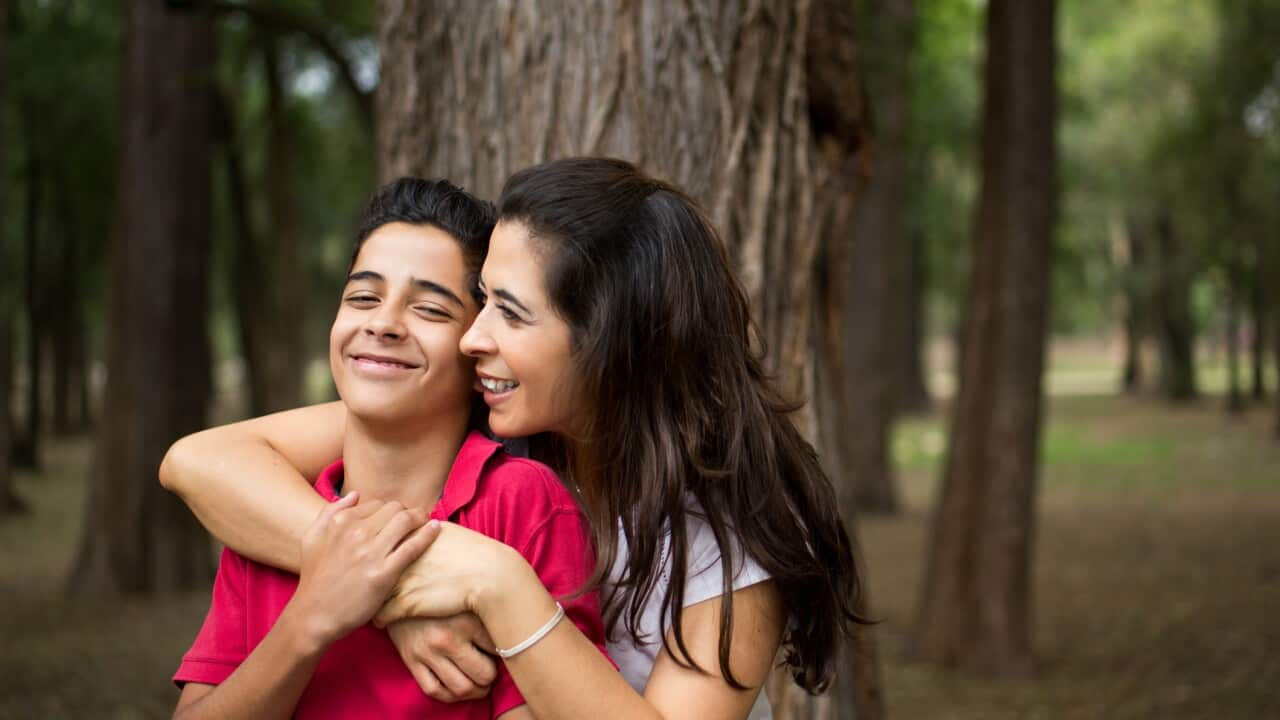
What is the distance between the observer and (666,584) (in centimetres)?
218

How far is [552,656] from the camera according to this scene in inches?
78.0

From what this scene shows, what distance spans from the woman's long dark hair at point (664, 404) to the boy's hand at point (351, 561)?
0.33 m

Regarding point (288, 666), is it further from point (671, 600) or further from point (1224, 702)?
point (1224, 702)

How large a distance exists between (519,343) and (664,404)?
281 mm

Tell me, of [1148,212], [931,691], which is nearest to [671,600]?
[931,691]

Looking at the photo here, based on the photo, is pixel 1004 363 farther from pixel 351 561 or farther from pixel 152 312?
pixel 152 312

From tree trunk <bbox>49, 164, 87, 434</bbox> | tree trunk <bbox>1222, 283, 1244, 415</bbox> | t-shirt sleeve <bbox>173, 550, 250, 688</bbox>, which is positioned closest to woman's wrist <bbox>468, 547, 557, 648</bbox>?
t-shirt sleeve <bbox>173, 550, 250, 688</bbox>

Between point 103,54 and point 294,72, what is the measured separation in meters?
2.23

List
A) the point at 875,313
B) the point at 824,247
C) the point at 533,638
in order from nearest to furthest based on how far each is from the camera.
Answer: the point at 533,638 < the point at 824,247 < the point at 875,313

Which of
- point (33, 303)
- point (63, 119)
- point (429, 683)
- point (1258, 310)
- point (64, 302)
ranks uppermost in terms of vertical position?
point (63, 119)

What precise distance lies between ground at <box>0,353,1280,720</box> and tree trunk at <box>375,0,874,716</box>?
1067 mm

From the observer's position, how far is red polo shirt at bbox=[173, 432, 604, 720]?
2156 mm

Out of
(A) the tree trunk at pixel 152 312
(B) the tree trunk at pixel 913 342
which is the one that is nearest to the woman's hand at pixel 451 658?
(A) the tree trunk at pixel 152 312

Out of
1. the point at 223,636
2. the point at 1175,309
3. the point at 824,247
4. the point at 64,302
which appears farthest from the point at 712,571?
the point at 1175,309
